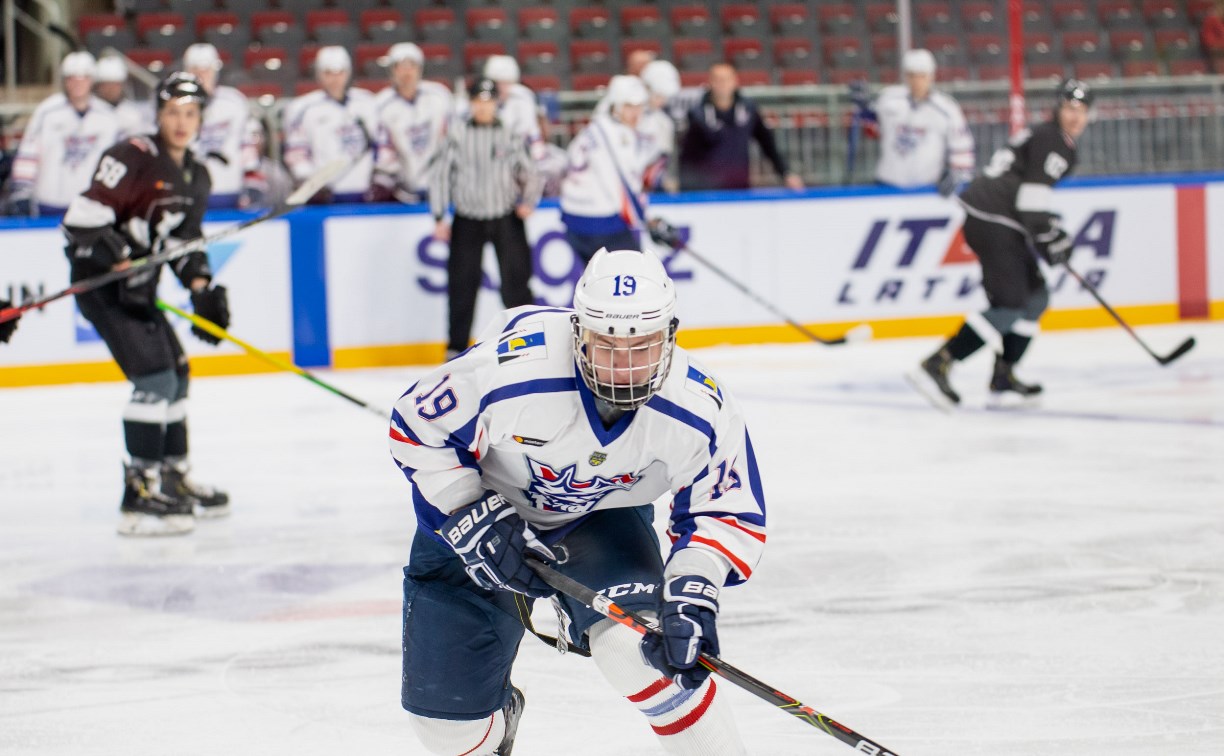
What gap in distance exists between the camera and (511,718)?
2658 millimetres

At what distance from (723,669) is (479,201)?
20.1 ft

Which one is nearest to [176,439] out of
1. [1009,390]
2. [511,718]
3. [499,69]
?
[511,718]

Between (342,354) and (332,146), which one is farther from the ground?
(332,146)

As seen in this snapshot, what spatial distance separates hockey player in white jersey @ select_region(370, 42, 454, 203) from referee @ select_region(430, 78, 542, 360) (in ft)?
1.49

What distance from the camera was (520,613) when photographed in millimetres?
2518

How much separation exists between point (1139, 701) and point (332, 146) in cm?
628

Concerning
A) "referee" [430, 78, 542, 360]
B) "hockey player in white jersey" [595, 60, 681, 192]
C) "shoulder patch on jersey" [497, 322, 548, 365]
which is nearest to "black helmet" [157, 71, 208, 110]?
"shoulder patch on jersey" [497, 322, 548, 365]

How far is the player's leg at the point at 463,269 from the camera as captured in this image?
323 inches

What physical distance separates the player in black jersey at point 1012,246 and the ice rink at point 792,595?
0.68ft

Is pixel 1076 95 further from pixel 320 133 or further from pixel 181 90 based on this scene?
pixel 320 133

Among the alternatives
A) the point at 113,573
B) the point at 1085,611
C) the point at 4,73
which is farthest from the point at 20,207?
the point at 1085,611

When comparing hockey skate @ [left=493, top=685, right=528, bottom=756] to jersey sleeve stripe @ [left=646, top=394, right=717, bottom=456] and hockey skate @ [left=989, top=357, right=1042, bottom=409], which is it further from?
hockey skate @ [left=989, top=357, right=1042, bottom=409]

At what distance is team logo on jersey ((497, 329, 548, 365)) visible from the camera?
91.8 inches

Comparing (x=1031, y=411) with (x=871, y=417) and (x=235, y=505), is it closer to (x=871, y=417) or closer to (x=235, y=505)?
(x=871, y=417)
